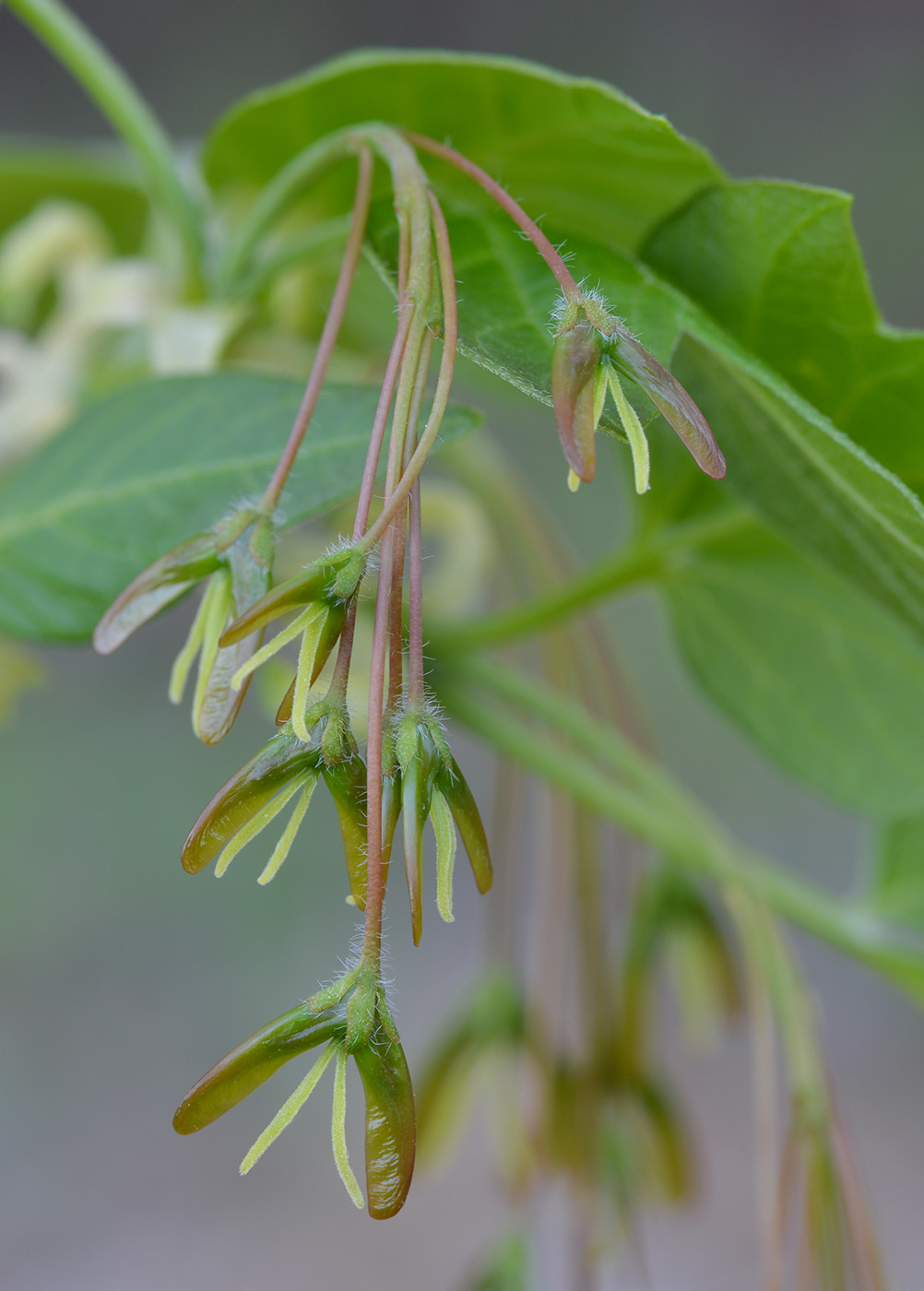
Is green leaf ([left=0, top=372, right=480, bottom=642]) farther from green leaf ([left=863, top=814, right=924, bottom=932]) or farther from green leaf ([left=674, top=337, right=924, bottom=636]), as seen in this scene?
green leaf ([left=863, top=814, right=924, bottom=932])

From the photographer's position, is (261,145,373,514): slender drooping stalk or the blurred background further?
the blurred background

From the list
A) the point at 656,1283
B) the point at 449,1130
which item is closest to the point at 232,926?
the point at 656,1283

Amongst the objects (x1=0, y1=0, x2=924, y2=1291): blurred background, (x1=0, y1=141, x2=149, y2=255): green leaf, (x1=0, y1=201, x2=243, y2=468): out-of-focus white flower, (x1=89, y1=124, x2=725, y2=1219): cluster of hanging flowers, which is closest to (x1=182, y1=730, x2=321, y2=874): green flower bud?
(x1=89, y1=124, x2=725, y2=1219): cluster of hanging flowers

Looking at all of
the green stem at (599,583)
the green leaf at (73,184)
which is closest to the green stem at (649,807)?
the green stem at (599,583)

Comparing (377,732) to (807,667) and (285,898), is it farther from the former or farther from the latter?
(285,898)

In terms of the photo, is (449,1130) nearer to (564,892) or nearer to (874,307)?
(564,892)

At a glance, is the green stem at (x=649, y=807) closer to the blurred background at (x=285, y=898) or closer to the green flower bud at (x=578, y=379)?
the green flower bud at (x=578, y=379)
